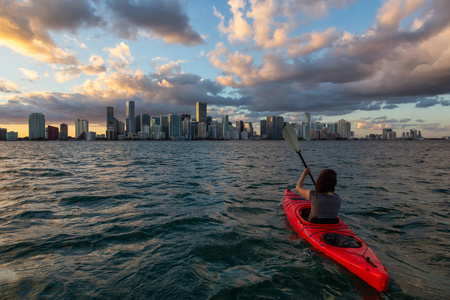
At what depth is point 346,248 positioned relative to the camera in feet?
18.0

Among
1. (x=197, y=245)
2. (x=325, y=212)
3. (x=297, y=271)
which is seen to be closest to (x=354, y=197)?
(x=325, y=212)

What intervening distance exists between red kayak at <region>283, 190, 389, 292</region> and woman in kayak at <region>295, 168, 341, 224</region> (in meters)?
0.23

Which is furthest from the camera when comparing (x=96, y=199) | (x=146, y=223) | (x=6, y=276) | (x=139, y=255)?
(x=96, y=199)

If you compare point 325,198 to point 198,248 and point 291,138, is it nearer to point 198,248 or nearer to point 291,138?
point 198,248

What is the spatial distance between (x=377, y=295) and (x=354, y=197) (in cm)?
840

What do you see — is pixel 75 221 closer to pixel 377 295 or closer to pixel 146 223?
pixel 146 223

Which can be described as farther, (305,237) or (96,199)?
(96,199)

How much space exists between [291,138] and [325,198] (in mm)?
5164

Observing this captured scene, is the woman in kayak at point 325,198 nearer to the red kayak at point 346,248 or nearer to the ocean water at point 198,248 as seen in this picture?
the red kayak at point 346,248

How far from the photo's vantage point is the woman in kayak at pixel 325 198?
5.96m

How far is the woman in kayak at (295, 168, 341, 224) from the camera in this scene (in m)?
5.96

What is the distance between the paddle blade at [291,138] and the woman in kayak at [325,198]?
447 cm

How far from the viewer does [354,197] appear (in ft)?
39.3

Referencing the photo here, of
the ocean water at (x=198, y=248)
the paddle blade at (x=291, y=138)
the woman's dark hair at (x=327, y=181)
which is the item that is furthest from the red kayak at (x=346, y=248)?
the paddle blade at (x=291, y=138)
